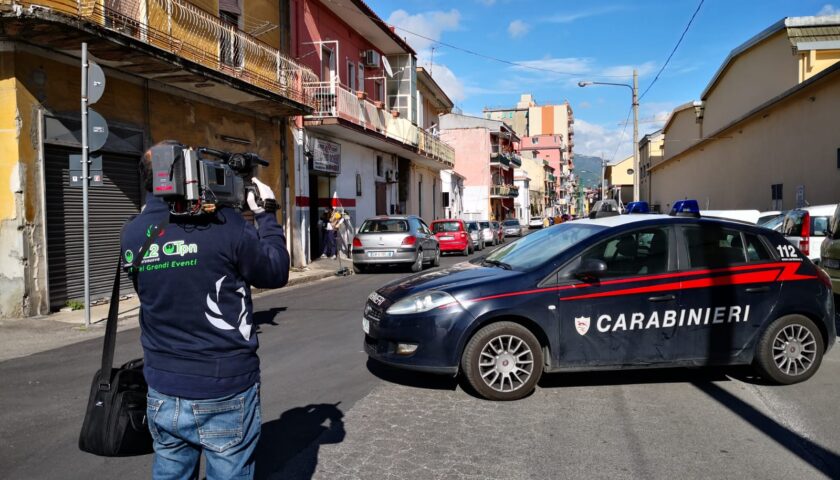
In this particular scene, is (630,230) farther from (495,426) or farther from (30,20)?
(30,20)

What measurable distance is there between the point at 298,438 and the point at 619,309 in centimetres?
291

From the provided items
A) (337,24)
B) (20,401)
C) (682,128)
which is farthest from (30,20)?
(682,128)

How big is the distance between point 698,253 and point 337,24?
19.0 metres

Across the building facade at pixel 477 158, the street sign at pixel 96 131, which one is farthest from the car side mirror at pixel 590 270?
the building facade at pixel 477 158

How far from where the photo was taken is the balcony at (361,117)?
61.3 feet

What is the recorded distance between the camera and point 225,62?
14.4 meters

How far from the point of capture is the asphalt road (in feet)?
12.4

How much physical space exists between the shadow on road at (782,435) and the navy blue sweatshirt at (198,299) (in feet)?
12.2

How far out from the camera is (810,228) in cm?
1159

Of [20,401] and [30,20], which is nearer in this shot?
[20,401]

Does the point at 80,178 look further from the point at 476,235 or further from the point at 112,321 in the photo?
the point at 476,235

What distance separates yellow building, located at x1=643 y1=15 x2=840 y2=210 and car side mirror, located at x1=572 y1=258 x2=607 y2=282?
47.6ft

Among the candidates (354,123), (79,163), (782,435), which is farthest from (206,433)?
(354,123)

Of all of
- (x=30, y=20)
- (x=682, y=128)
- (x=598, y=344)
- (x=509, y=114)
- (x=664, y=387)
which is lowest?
(x=664, y=387)
